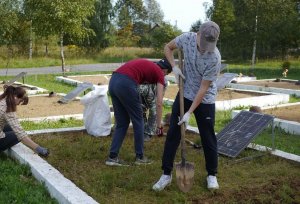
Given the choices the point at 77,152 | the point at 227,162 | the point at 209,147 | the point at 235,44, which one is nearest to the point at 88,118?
the point at 77,152

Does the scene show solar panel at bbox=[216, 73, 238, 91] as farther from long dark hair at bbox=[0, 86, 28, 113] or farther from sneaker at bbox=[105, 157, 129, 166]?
long dark hair at bbox=[0, 86, 28, 113]

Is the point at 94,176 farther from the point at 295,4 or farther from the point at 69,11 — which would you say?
the point at 295,4

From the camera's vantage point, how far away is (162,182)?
4211mm

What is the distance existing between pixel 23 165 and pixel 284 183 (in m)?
2.77

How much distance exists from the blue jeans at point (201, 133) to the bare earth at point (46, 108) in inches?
217

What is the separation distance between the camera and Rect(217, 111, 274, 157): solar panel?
5.47 m

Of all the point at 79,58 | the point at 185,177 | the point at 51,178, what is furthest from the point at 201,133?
the point at 79,58

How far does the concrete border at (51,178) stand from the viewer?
12.4 ft

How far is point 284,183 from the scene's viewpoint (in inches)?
173

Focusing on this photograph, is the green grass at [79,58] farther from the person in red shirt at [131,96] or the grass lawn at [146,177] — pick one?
the person in red shirt at [131,96]

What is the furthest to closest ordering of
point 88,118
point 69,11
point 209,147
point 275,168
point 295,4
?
point 295,4 < point 69,11 < point 88,118 < point 275,168 < point 209,147

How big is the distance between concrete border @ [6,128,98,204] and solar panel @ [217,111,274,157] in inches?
83.9

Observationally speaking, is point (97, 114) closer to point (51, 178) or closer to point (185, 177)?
point (51, 178)

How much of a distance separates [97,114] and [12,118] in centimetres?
176
